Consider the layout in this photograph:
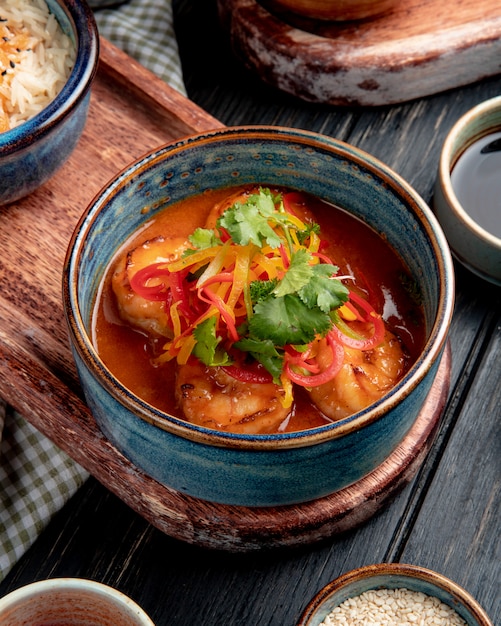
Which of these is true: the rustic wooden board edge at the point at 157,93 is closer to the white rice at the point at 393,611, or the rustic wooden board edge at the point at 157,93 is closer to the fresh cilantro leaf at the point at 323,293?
the fresh cilantro leaf at the point at 323,293

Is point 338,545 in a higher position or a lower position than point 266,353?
lower

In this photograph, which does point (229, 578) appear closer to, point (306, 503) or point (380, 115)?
point (306, 503)

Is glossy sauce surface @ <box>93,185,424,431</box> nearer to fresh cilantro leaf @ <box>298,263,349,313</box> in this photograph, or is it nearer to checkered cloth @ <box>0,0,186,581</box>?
fresh cilantro leaf @ <box>298,263,349,313</box>

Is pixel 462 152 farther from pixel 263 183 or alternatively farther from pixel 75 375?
pixel 75 375

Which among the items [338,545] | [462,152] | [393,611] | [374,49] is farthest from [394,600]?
[374,49]

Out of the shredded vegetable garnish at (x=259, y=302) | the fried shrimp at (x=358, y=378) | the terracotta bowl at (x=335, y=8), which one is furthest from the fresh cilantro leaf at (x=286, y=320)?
the terracotta bowl at (x=335, y=8)
